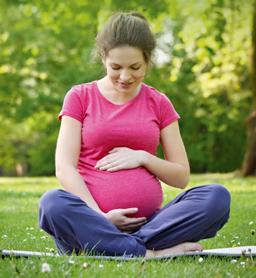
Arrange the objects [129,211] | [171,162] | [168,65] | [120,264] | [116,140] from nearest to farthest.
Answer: [120,264], [129,211], [116,140], [171,162], [168,65]

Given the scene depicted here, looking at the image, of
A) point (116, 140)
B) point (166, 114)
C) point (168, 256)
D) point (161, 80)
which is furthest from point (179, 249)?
point (161, 80)

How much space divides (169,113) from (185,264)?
1.14 metres

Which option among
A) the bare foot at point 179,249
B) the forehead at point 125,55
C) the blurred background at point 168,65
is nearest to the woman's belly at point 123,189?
the bare foot at point 179,249

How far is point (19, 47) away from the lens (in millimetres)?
21891

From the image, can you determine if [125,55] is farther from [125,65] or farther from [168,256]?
[168,256]

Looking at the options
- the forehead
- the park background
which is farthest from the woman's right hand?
the park background

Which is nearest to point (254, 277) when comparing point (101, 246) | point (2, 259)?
point (101, 246)

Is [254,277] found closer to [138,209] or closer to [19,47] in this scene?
[138,209]

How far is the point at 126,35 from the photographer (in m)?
4.08

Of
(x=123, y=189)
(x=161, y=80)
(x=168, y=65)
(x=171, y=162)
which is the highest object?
(x=171, y=162)

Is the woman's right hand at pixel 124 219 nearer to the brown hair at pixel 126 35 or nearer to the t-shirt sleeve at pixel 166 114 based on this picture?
the t-shirt sleeve at pixel 166 114

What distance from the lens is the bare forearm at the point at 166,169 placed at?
4.16 meters

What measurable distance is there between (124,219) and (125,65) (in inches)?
34.8

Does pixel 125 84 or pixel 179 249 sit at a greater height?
pixel 125 84
